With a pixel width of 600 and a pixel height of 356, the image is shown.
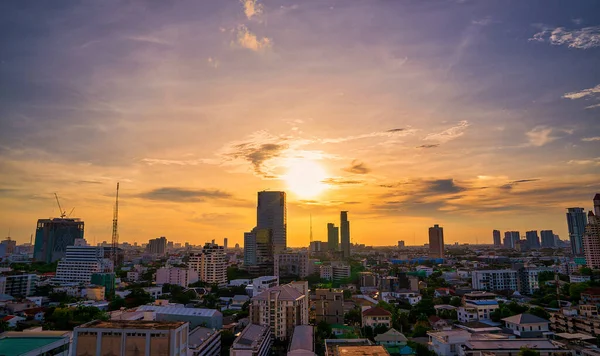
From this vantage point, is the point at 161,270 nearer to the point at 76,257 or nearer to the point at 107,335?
the point at 76,257

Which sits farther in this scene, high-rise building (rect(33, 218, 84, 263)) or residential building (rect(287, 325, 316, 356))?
high-rise building (rect(33, 218, 84, 263))

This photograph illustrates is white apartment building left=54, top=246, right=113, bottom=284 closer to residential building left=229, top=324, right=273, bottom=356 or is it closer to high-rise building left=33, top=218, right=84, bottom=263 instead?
high-rise building left=33, top=218, right=84, bottom=263

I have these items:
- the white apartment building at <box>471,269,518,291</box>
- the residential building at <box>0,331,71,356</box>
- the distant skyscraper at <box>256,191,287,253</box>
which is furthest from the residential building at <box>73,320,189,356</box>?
the distant skyscraper at <box>256,191,287,253</box>

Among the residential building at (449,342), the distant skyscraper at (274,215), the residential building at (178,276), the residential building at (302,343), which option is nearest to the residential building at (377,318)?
the residential building at (302,343)

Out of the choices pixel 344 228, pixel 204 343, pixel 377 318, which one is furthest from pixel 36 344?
pixel 344 228

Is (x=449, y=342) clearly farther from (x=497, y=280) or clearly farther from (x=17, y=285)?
(x=17, y=285)

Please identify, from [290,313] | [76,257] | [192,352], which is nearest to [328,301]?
[290,313]
